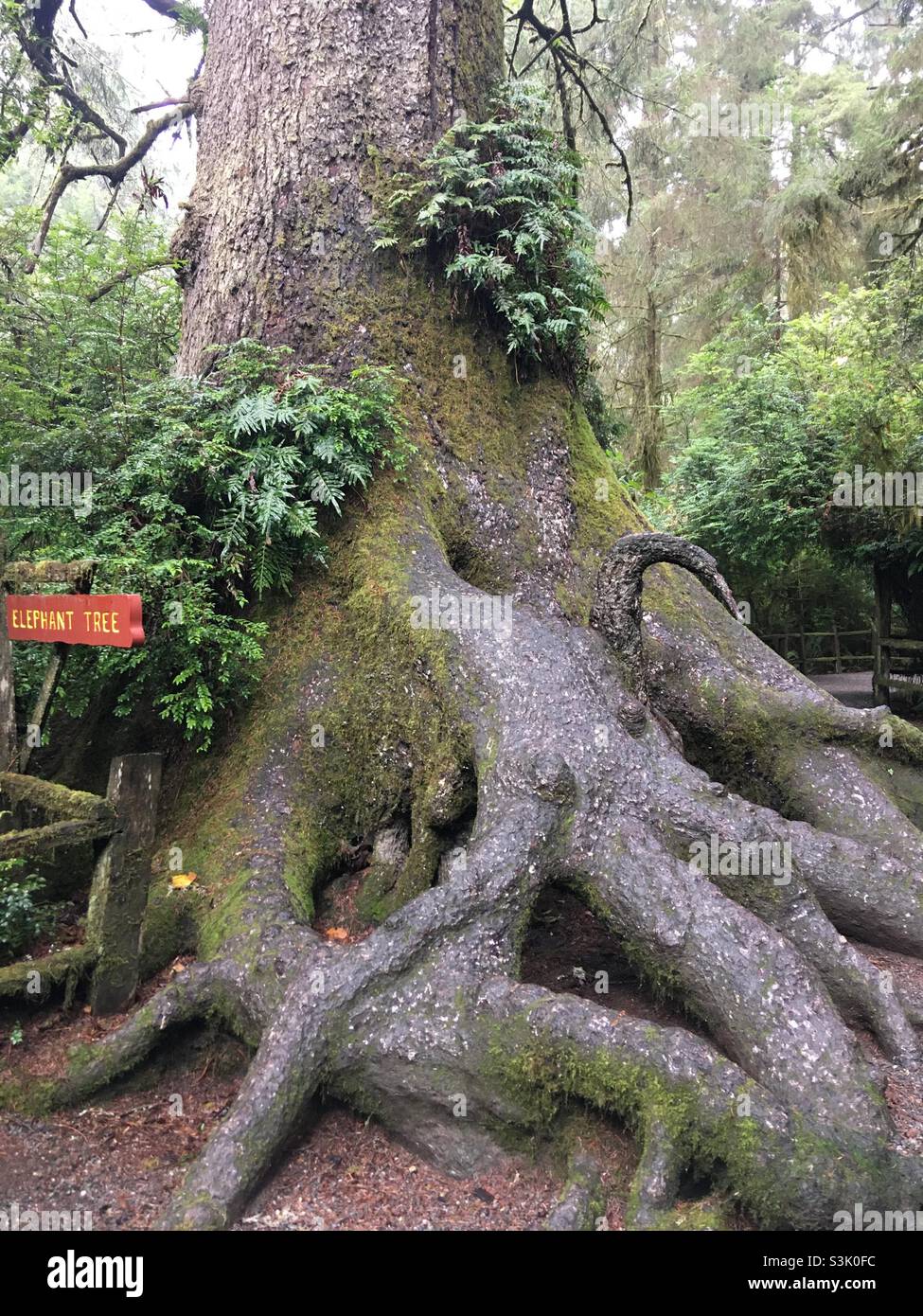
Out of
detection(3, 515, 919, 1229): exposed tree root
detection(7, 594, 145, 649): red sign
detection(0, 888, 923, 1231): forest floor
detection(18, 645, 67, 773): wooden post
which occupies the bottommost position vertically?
detection(0, 888, 923, 1231): forest floor

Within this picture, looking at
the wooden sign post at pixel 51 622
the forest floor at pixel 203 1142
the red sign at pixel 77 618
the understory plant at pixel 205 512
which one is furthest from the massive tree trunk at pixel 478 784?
the red sign at pixel 77 618

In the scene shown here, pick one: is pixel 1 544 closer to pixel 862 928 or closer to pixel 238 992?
pixel 238 992

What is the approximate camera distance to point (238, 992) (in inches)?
147

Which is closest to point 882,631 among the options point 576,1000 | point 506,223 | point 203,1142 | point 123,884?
point 506,223

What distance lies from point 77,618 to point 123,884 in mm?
1212

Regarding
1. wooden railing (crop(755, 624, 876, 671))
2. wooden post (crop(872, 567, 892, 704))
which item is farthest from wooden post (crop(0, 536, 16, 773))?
wooden railing (crop(755, 624, 876, 671))

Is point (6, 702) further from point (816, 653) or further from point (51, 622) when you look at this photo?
point (816, 653)

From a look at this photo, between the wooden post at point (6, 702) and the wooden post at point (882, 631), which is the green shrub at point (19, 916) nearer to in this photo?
the wooden post at point (6, 702)

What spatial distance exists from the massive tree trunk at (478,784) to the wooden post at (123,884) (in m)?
0.34

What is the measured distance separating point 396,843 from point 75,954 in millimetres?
1625

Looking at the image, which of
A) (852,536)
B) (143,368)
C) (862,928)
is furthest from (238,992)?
(852,536)

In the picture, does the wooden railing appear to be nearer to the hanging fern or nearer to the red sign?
the hanging fern

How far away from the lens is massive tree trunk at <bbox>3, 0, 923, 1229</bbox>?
3.22m

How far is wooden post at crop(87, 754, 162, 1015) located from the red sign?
22.0 inches
